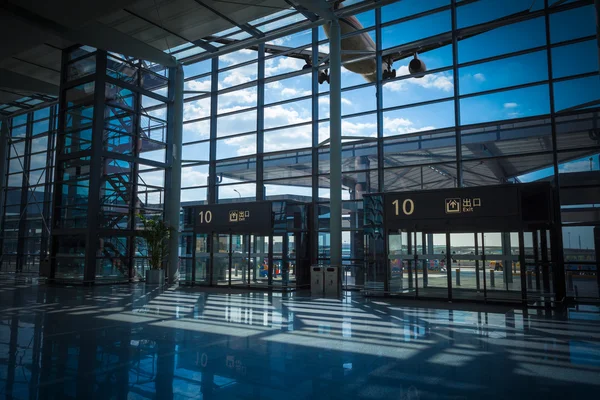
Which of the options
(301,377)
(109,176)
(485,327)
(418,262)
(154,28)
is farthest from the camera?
(109,176)

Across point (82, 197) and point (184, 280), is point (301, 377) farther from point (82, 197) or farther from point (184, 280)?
point (82, 197)

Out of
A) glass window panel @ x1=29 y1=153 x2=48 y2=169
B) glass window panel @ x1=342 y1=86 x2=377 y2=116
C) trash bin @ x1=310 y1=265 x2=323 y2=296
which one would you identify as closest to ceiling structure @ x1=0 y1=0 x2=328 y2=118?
glass window panel @ x1=342 y1=86 x2=377 y2=116

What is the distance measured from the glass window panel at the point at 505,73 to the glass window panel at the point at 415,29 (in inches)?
63.4

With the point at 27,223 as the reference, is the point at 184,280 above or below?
below

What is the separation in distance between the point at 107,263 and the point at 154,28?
8882mm

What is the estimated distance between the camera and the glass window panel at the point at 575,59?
468 inches

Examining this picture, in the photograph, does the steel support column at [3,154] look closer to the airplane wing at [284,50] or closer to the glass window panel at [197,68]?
the glass window panel at [197,68]

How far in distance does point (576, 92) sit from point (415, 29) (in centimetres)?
508

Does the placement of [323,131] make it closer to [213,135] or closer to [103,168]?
[213,135]

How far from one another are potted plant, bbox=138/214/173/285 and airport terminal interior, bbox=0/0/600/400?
0.14m

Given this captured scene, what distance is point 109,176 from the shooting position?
56.4 feet

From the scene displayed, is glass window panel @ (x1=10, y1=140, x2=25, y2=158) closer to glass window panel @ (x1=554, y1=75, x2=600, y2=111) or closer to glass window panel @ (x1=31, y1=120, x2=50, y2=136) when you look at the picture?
glass window panel @ (x1=31, y1=120, x2=50, y2=136)

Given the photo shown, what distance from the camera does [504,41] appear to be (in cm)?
1316

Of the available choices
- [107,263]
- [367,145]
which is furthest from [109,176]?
[367,145]
